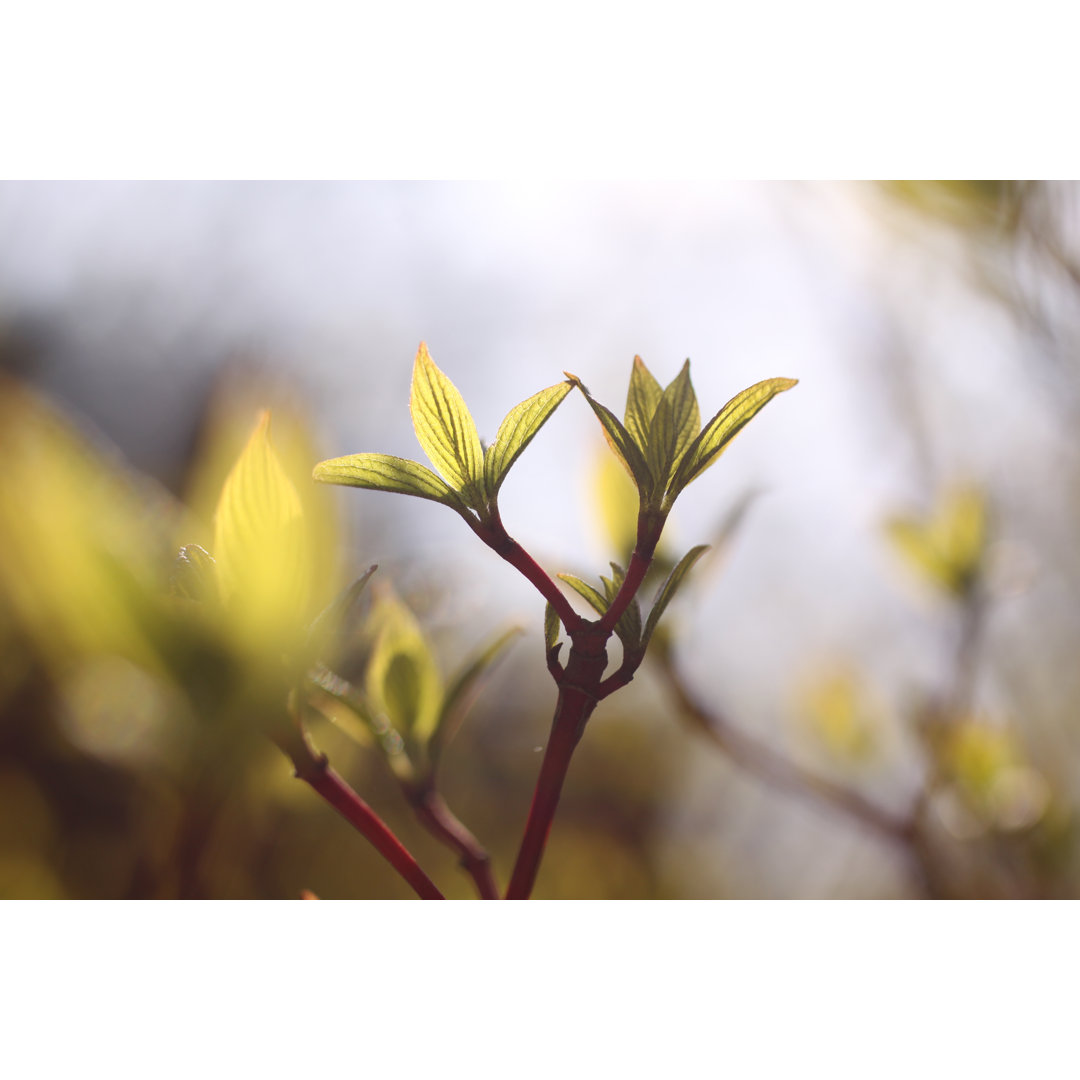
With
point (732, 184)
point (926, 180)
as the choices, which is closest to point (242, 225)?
point (732, 184)

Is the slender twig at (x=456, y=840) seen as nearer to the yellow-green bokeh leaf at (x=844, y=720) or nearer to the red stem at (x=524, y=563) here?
the red stem at (x=524, y=563)

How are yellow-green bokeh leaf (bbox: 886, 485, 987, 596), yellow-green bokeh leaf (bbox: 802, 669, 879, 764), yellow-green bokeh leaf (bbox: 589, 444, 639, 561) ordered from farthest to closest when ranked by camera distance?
1. yellow-green bokeh leaf (bbox: 802, 669, 879, 764)
2. yellow-green bokeh leaf (bbox: 886, 485, 987, 596)
3. yellow-green bokeh leaf (bbox: 589, 444, 639, 561)

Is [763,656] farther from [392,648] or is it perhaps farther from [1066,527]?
[392,648]

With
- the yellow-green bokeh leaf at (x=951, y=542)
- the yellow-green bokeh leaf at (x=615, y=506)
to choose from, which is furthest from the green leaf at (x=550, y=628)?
the yellow-green bokeh leaf at (x=951, y=542)

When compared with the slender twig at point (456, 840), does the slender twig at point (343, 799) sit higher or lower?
higher

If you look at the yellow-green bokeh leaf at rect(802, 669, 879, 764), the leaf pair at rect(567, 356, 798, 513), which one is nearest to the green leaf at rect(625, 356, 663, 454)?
the leaf pair at rect(567, 356, 798, 513)

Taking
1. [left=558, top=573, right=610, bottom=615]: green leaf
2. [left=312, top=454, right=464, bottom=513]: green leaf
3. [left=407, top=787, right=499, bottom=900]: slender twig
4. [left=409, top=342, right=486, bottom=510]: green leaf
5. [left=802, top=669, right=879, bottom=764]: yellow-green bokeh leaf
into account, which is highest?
[left=409, top=342, right=486, bottom=510]: green leaf

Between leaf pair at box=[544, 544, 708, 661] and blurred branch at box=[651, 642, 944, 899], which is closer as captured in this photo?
leaf pair at box=[544, 544, 708, 661]

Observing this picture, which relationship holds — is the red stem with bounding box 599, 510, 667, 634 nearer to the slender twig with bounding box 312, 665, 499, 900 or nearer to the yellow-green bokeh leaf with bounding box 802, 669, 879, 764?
the slender twig with bounding box 312, 665, 499, 900
